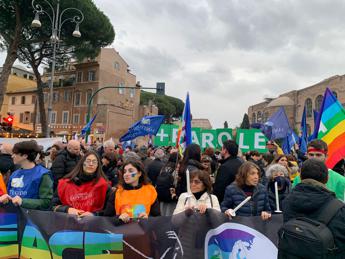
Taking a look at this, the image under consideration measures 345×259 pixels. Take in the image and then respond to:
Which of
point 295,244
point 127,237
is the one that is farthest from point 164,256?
point 295,244

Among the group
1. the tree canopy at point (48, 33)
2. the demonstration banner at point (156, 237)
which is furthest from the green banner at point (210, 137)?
the tree canopy at point (48, 33)

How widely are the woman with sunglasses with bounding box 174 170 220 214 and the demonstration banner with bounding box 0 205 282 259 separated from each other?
0.09 metres

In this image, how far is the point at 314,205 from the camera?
9.36ft

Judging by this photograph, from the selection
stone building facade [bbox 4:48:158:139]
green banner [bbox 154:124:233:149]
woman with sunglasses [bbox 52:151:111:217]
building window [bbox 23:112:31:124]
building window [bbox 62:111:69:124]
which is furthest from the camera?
building window [bbox 23:112:31:124]

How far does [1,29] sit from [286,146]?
23619mm

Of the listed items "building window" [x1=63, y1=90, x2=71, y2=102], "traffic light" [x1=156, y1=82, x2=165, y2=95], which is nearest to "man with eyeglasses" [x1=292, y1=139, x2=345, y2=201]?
"traffic light" [x1=156, y1=82, x2=165, y2=95]

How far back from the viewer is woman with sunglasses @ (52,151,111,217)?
4027 mm

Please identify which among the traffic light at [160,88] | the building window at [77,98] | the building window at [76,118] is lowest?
the traffic light at [160,88]

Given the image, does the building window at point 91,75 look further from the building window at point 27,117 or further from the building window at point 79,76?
the building window at point 27,117

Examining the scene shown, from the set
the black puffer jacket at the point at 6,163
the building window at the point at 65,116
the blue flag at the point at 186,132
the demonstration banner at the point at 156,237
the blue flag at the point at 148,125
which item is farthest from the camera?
the building window at the point at 65,116

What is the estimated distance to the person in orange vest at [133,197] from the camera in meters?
3.89

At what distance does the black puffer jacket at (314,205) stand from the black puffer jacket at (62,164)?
3823 mm

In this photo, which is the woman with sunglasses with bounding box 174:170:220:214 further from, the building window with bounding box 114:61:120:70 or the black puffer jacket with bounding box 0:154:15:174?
the building window with bounding box 114:61:120:70

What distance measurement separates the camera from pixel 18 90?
55.5 m
